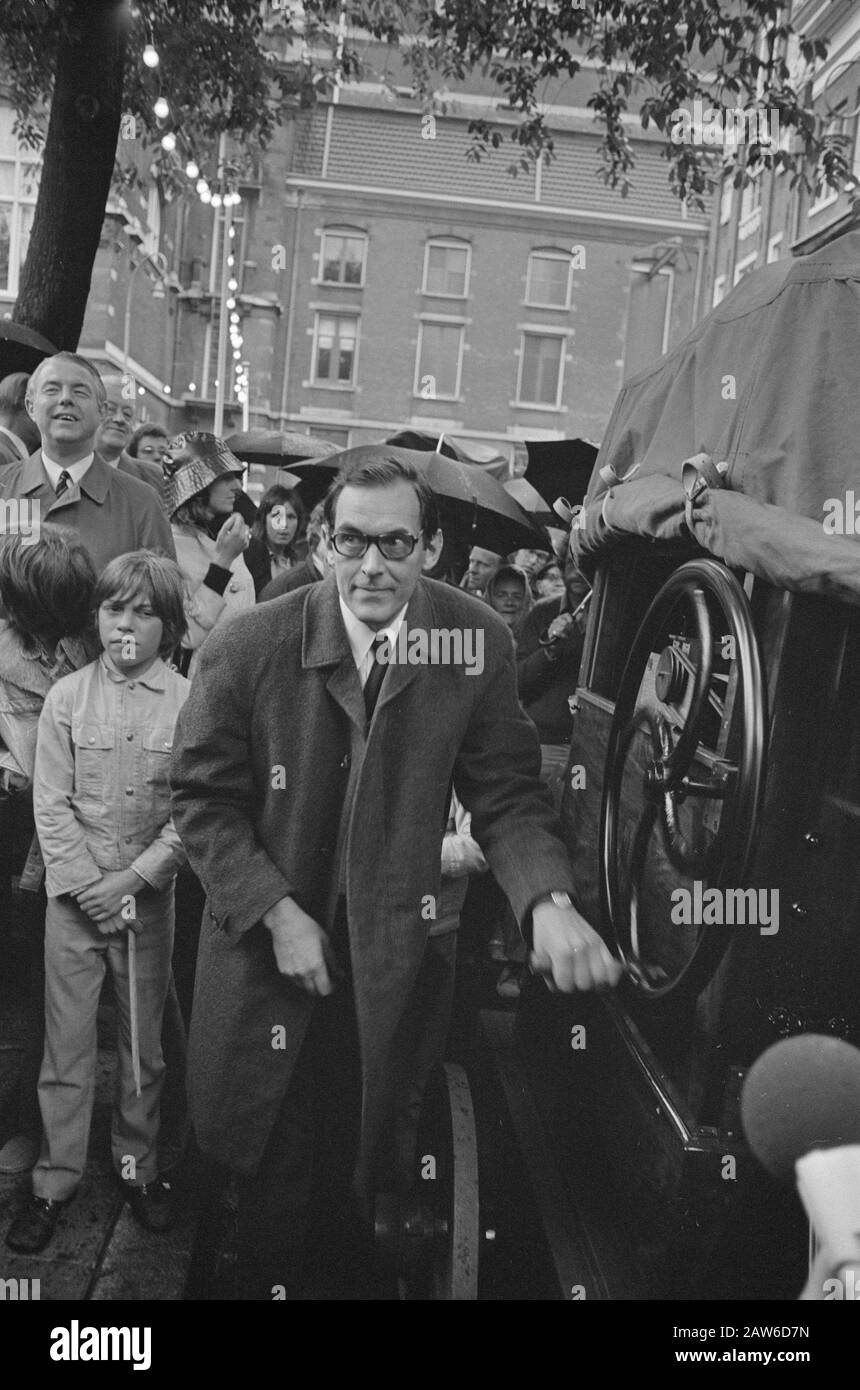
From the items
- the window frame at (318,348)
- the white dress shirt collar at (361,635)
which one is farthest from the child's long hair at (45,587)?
the window frame at (318,348)

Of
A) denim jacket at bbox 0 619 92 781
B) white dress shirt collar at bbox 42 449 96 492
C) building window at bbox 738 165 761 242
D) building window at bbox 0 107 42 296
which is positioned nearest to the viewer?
denim jacket at bbox 0 619 92 781

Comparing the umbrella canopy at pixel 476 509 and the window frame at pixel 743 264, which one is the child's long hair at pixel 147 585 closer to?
the umbrella canopy at pixel 476 509

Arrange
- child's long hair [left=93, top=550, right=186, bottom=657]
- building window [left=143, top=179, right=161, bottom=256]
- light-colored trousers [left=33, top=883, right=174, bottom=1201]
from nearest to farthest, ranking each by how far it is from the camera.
→ light-colored trousers [left=33, top=883, right=174, bottom=1201] → child's long hair [left=93, top=550, right=186, bottom=657] → building window [left=143, top=179, right=161, bottom=256]

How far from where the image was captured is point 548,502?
10.6m

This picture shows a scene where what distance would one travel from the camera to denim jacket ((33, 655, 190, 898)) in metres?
3.77

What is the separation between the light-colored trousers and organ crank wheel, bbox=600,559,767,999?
1.43m

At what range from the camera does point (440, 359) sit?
38969 millimetres

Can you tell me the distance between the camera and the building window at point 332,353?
3909 centimetres

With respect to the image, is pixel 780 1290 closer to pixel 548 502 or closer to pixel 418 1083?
pixel 418 1083

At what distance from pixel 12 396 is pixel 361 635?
13.0 ft

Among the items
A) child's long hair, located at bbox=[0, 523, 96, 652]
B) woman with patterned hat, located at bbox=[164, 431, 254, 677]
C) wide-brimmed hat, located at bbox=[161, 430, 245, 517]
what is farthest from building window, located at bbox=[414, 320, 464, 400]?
child's long hair, located at bbox=[0, 523, 96, 652]

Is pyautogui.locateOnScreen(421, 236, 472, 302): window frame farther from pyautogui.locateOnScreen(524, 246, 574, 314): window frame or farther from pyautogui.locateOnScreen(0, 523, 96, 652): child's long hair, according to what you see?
pyautogui.locateOnScreen(0, 523, 96, 652): child's long hair

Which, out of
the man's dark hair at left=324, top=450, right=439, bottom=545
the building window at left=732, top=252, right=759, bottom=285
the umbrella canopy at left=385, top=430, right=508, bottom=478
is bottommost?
the man's dark hair at left=324, top=450, right=439, bottom=545

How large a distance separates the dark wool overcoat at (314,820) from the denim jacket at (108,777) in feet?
2.76
